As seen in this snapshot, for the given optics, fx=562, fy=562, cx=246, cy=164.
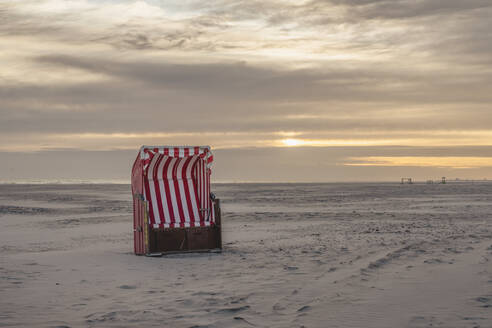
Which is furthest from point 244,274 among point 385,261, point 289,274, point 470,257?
A: point 470,257

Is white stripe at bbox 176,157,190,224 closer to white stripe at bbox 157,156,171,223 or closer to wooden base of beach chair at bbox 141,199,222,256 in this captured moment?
white stripe at bbox 157,156,171,223

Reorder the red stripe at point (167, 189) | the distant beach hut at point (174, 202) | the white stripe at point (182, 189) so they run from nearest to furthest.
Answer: the distant beach hut at point (174, 202)
the red stripe at point (167, 189)
the white stripe at point (182, 189)

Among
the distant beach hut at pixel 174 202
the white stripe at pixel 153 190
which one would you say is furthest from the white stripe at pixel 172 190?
the white stripe at pixel 153 190

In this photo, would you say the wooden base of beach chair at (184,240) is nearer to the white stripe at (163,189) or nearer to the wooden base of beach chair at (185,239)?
the wooden base of beach chair at (185,239)

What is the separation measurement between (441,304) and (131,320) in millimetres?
4152

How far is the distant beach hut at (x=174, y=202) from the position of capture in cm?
1309

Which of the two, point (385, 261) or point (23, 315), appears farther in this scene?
point (385, 261)

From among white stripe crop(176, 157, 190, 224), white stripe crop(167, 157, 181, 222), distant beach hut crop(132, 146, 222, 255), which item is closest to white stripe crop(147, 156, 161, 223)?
distant beach hut crop(132, 146, 222, 255)

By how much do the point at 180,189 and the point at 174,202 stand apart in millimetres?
377

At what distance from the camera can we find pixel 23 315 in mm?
7344

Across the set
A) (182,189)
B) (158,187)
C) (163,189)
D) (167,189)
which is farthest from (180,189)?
(158,187)

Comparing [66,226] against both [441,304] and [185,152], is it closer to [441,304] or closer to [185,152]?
[185,152]

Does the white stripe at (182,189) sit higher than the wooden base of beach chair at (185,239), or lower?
higher

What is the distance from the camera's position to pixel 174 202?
13891mm
